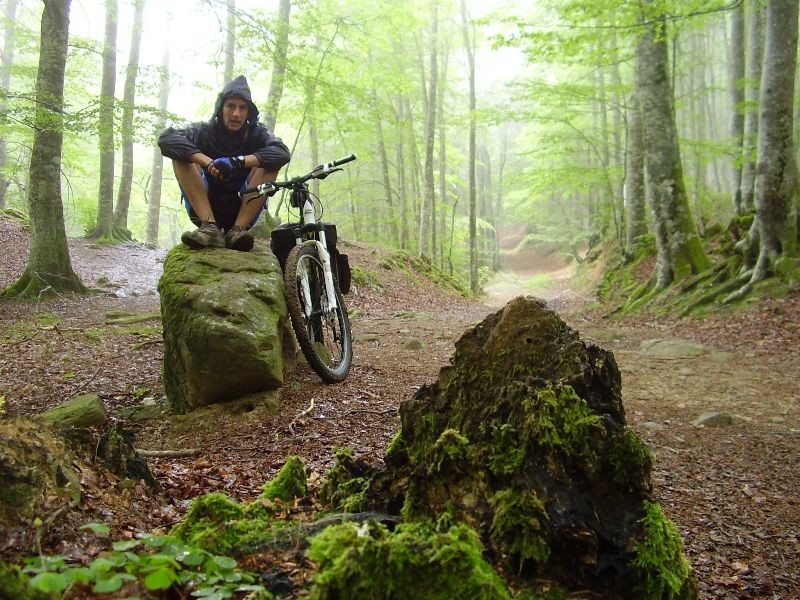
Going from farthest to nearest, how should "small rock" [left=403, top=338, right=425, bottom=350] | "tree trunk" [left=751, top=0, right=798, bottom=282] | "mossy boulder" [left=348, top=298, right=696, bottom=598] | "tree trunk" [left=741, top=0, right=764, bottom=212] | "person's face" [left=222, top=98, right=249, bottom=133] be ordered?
"tree trunk" [left=741, top=0, right=764, bottom=212], "tree trunk" [left=751, top=0, right=798, bottom=282], "small rock" [left=403, top=338, right=425, bottom=350], "person's face" [left=222, top=98, right=249, bottom=133], "mossy boulder" [left=348, top=298, right=696, bottom=598]

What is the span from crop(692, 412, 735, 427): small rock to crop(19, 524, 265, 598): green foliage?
372 centimetres

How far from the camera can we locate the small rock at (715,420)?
3.88 m

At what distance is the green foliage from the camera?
0.93 m

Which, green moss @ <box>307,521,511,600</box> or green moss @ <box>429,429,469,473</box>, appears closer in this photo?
green moss @ <box>307,521,511,600</box>

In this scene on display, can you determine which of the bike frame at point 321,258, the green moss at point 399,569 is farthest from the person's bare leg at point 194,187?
the green moss at point 399,569

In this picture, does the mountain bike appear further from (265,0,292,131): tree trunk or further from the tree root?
(265,0,292,131): tree trunk

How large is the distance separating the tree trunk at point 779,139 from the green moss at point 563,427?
8.10m

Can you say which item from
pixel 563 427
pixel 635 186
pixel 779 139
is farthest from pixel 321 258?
pixel 635 186

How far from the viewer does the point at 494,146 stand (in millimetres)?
46781

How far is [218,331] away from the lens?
3.37 m

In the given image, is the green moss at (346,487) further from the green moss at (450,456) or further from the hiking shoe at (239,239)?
the hiking shoe at (239,239)

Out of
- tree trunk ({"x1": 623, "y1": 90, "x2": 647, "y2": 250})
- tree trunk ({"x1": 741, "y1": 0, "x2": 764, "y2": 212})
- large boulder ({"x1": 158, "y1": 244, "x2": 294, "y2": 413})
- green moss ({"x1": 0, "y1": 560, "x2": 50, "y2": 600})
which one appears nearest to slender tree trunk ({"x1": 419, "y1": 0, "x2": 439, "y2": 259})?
tree trunk ({"x1": 623, "y1": 90, "x2": 647, "y2": 250})

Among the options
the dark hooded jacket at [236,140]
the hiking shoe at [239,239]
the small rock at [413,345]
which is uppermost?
the dark hooded jacket at [236,140]

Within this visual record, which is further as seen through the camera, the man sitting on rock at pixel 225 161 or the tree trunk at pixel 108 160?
the tree trunk at pixel 108 160
